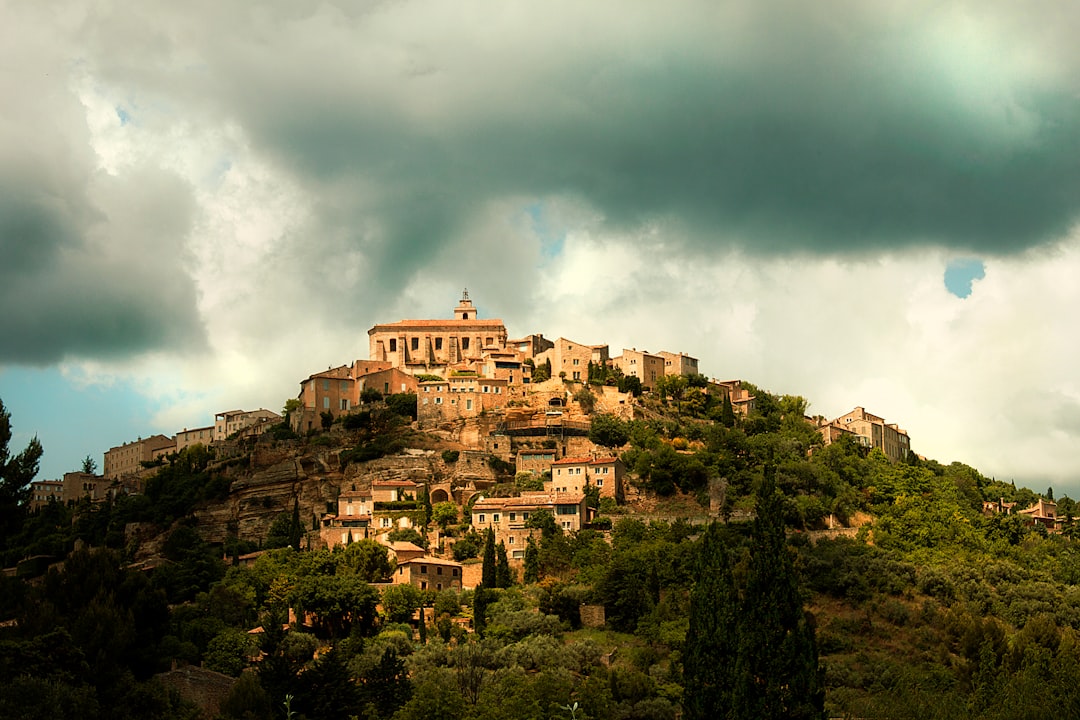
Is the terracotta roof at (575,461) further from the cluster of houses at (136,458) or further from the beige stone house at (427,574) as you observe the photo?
the cluster of houses at (136,458)

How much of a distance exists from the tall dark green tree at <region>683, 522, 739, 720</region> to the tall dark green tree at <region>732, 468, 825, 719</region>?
125cm

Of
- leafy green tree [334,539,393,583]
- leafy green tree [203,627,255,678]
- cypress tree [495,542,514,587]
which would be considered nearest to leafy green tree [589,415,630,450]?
cypress tree [495,542,514,587]

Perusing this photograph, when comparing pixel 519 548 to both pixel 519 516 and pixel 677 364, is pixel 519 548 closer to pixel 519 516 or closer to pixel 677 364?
pixel 519 516

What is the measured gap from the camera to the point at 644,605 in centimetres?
6600

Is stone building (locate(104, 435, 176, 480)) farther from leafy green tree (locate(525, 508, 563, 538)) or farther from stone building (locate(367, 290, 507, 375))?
leafy green tree (locate(525, 508, 563, 538))

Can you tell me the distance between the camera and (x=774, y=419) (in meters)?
101

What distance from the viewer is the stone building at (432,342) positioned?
107 metres

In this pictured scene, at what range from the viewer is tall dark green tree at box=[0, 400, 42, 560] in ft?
132

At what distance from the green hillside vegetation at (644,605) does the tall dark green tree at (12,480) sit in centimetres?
13

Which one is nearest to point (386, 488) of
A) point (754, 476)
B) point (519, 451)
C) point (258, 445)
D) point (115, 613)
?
point (519, 451)

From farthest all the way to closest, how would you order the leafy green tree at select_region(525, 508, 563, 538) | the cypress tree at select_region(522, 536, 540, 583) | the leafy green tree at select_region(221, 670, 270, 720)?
the leafy green tree at select_region(525, 508, 563, 538)
the cypress tree at select_region(522, 536, 540, 583)
the leafy green tree at select_region(221, 670, 270, 720)

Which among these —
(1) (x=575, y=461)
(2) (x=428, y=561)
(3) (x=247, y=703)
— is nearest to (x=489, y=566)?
(2) (x=428, y=561)

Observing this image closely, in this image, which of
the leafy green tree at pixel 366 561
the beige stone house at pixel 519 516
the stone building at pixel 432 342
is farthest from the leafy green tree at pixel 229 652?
the stone building at pixel 432 342

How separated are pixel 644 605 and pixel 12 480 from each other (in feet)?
114
